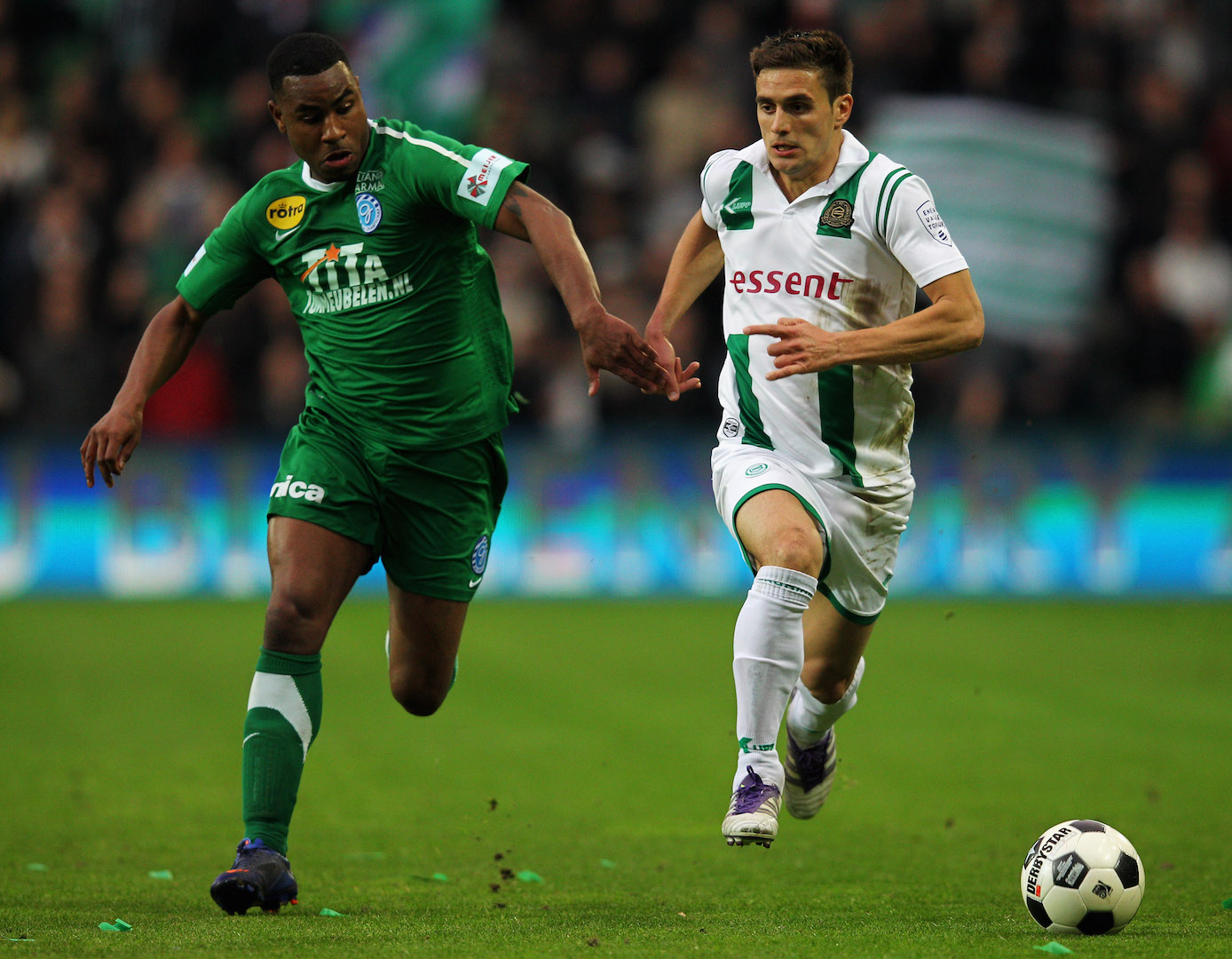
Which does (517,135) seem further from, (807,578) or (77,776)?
(807,578)

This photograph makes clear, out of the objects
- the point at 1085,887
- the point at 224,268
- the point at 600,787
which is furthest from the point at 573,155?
the point at 1085,887

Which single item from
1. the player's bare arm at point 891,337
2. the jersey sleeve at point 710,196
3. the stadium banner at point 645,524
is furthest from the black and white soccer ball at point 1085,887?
the stadium banner at point 645,524

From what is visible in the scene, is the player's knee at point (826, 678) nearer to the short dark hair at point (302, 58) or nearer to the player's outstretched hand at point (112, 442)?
the player's outstretched hand at point (112, 442)

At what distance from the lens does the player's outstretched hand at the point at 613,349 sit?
4992 mm

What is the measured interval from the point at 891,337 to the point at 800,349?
0.98 feet

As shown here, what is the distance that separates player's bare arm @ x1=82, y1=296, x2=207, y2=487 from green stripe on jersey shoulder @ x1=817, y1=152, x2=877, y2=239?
7.06ft

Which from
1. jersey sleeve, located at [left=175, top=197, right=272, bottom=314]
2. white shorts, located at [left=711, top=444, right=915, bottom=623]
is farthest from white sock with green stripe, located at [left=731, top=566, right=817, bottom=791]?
jersey sleeve, located at [left=175, top=197, right=272, bottom=314]

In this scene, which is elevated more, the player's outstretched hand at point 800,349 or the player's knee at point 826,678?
the player's outstretched hand at point 800,349

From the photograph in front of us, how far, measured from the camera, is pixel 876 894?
5793 mm

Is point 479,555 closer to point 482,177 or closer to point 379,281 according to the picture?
point 379,281

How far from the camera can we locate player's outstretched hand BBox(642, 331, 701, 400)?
17.7 feet

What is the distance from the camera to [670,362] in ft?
18.3

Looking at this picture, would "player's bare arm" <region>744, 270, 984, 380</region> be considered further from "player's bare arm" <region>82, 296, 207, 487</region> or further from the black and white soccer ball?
"player's bare arm" <region>82, 296, 207, 487</region>

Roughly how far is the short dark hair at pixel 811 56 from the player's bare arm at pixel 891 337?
78 cm
